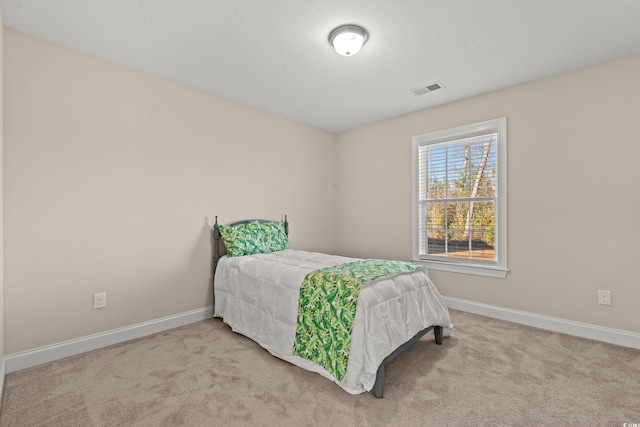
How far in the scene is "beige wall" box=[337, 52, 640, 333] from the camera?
2557 mm

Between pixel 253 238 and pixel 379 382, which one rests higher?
pixel 253 238

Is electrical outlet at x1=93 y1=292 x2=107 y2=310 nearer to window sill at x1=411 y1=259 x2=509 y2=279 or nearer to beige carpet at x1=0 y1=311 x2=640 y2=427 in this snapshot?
beige carpet at x1=0 y1=311 x2=640 y2=427

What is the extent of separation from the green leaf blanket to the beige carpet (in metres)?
0.17

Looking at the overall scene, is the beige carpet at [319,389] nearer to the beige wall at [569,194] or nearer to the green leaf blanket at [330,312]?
the green leaf blanket at [330,312]

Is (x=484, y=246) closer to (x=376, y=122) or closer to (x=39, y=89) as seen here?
(x=376, y=122)

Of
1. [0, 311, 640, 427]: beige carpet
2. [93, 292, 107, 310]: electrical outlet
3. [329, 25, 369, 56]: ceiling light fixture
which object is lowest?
[0, 311, 640, 427]: beige carpet

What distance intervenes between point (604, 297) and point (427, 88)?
8.33ft

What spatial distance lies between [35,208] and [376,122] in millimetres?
3803

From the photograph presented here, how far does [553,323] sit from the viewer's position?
2.86 metres

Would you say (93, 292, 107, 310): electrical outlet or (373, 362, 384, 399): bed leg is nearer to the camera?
(373, 362, 384, 399): bed leg

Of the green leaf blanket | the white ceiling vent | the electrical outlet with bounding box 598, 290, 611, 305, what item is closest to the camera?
the green leaf blanket

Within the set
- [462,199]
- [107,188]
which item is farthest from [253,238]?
[462,199]

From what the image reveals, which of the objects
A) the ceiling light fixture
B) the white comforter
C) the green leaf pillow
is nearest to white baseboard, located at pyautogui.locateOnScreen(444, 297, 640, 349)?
the white comforter

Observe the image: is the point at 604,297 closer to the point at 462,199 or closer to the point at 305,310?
the point at 462,199
